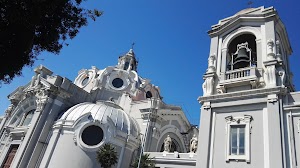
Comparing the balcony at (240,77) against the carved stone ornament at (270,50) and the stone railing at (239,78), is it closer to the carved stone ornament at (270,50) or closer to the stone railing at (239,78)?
the stone railing at (239,78)

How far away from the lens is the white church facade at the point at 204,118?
12.1 meters

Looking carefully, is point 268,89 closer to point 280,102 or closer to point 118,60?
point 280,102

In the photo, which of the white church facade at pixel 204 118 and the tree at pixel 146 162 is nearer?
the white church facade at pixel 204 118

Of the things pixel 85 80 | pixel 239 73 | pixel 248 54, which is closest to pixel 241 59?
pixel 248 54

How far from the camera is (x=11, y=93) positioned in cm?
2808

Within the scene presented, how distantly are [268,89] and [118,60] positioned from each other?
98.3 ft

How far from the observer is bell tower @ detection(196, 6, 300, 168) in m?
11.8

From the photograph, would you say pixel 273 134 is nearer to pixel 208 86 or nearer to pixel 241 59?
pixel 208 86

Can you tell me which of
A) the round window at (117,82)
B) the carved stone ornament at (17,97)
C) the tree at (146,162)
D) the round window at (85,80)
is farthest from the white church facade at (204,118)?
the round window at (85,80)

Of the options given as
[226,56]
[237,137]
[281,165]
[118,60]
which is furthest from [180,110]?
[118,60]

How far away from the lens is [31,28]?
827 cm

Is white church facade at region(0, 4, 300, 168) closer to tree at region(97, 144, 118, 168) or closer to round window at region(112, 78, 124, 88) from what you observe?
tree at region(97, 144, 118, 168)

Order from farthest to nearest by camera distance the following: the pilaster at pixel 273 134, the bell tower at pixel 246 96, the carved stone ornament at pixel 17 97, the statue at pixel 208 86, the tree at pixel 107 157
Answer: the carved stone ornament at pixel 17 97, the tree at pixel 107 157, the statue at pixel 208 86, the bell tower at pixel 246 96, the pilaster at pixel 273 134

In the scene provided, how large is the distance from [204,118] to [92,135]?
9.62m
